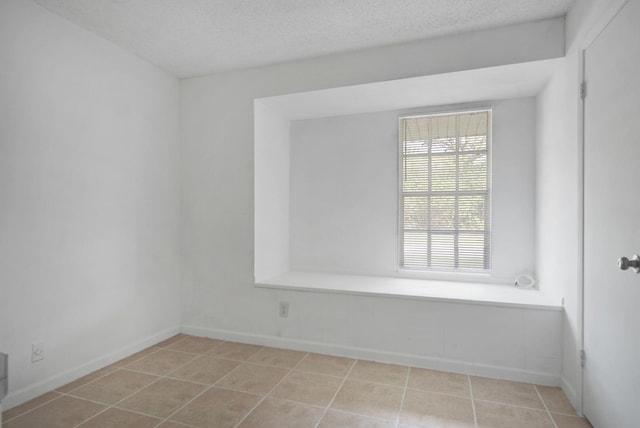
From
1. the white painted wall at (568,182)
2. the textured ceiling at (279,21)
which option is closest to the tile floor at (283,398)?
the white painted wall at (568,182)

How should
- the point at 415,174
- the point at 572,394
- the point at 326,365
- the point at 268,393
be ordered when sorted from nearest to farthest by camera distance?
the point at 572,394 → the point at 268,393 → the point at 326,365 → the point at 415,174

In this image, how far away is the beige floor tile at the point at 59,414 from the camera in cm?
206

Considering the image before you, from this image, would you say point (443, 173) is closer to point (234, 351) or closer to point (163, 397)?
point (234, 351)

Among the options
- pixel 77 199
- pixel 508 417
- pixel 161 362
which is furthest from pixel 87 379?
pixel 508 417

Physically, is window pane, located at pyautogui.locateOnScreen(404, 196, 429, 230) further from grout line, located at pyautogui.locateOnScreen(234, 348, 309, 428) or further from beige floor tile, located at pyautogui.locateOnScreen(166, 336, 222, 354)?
beige floor tile, located at pyautogui.locateOnScreen(166, 336, 222, 354)

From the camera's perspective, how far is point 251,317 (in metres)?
3.39

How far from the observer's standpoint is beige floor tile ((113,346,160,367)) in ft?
9.53

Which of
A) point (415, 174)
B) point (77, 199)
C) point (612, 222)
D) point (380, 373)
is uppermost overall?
point (415, 174)

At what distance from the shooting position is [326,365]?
2.90m

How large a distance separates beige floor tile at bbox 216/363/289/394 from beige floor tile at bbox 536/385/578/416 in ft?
5.89

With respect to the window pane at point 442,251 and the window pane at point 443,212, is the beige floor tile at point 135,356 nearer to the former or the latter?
the window pane at point 442,251

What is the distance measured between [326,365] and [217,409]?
3.15ft

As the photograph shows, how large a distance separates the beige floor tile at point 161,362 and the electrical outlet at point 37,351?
617 millimetres

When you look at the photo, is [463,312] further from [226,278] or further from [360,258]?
[226,278]
